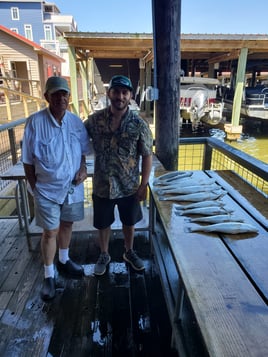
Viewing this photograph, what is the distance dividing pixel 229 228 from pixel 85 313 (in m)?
1.13

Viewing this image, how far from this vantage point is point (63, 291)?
2.02 m

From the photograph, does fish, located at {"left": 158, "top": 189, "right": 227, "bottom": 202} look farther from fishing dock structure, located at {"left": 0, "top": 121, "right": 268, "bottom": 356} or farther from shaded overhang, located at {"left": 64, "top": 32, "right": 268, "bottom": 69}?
shaded overhang, located at {"left": 64, "top": 32, "right": 268, "bottom": 69}

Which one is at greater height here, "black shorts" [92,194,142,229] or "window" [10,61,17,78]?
"window" [10,61,17,78]

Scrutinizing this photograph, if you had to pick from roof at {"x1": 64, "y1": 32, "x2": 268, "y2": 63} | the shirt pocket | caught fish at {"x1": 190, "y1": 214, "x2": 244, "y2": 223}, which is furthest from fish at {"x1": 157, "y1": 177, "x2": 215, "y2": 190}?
roof at {"x1": 64, "y1": 32, "x2": 268, "y2": 63}

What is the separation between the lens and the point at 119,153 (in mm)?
1867

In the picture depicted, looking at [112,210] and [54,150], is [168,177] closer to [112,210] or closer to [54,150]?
[112,210]

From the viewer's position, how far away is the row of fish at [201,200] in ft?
4.53

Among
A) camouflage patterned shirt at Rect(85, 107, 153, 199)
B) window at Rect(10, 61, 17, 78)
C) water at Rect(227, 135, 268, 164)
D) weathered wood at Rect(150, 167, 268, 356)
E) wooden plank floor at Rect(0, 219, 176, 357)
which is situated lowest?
water at Rect(227, 135, 268, 164)

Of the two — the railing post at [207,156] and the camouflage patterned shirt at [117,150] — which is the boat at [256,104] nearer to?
the railing post at [207,156]

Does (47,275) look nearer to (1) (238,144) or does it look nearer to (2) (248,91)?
(1) (238,144)

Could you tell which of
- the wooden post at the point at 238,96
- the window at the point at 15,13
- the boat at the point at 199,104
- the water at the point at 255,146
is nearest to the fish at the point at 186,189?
the water at the point at 255,146

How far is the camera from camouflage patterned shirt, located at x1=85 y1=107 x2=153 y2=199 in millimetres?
1837

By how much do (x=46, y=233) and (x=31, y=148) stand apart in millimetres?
608

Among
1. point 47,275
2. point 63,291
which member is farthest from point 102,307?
point 47,275
